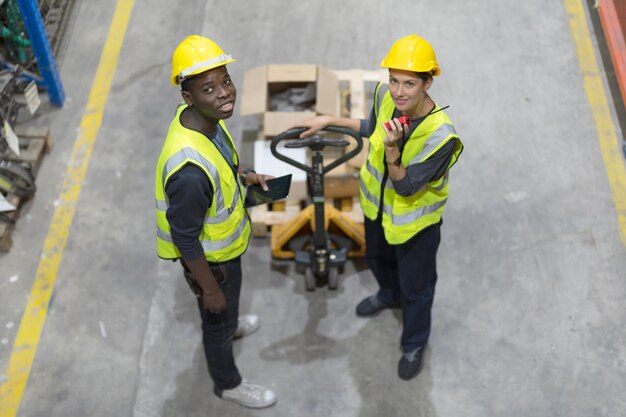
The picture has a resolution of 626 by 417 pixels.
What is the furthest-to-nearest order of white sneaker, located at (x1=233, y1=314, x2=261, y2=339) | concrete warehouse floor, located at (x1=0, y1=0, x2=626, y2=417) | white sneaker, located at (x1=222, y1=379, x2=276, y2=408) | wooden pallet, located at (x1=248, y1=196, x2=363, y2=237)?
wooden pallet, located at (x1=248, y1=196, x2=363, y2=237), white sneaker, located at (x1=233, y1=314, x2=261, y2=339), concrete warehouse floor, located at (x1=0, y1=0, x2=626, y2=417), white sneaker, located at (x1=222, y1=379, x2=276, y2=408)

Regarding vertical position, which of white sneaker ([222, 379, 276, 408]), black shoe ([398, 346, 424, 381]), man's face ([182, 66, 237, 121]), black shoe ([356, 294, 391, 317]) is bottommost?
black shoe ([398, 346, 424, 381])

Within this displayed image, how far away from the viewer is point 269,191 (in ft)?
14.6

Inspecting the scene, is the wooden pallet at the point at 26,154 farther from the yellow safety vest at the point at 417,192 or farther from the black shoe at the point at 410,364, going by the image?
the black shoe at the point at 410,364

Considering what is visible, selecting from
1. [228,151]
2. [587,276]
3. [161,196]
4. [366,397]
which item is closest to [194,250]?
[161,196]

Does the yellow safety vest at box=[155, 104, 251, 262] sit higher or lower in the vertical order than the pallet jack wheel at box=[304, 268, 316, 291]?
higher

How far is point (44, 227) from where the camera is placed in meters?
6.04

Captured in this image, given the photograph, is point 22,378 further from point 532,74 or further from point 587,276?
point 532,74

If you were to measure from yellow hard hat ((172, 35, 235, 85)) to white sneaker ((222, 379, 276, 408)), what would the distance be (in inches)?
87.9

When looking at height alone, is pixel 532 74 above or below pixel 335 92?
below

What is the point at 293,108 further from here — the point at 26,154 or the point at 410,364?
the point at 410,364

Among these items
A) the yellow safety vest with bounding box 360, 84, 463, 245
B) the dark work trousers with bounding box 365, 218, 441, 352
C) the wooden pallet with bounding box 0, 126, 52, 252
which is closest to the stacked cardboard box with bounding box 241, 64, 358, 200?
the dark work trousers with bounding box 365, 218, 441, 352

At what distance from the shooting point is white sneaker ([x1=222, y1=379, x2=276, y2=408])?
4930 mm

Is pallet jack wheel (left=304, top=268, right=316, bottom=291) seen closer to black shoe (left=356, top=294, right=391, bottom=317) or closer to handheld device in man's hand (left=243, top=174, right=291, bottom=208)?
black shoe (left=356, top=294, right=391, bottom=317)

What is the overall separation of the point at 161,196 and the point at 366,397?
6.89ft
